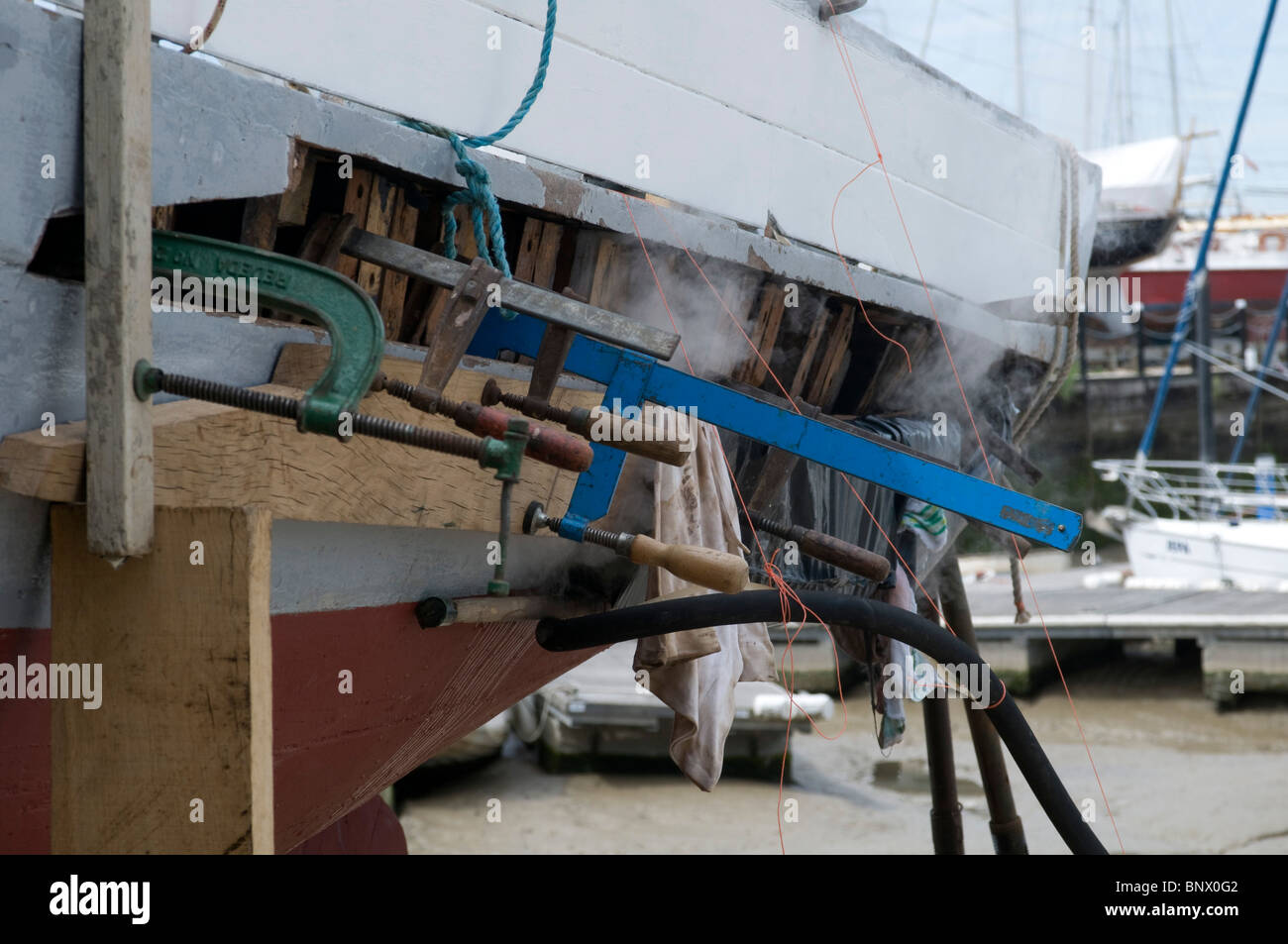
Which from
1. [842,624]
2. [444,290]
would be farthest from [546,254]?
[842,624]

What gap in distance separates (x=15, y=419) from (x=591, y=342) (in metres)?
1.18

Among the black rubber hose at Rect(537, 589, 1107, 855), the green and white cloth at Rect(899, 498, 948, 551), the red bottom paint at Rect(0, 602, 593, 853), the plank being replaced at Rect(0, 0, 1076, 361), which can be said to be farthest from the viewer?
the green and white cloth at Rect(899, 498, 948, 551)

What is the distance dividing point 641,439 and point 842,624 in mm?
892

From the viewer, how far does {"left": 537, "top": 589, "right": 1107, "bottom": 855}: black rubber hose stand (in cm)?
232

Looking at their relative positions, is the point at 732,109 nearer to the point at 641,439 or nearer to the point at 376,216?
the point at 376,216

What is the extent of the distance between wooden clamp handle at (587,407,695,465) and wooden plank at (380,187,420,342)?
0.65m

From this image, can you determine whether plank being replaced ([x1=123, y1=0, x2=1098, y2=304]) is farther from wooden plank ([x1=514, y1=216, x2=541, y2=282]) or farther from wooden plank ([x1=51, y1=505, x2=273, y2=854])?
wooden plank ([x1=51, y1=505, x2=273, y2=854])

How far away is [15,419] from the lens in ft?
5.46

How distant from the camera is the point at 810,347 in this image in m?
3.56

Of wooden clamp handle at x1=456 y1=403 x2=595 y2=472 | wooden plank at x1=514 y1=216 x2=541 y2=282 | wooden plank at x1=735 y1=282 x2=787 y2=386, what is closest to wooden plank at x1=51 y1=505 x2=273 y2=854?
wooden clamp handle at x1=456 y1=403 x2=595 y2=472

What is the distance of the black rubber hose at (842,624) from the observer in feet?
7.62

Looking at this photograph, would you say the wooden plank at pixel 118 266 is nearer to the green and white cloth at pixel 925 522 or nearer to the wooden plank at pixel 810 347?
the wooden plank at pixel 810 347

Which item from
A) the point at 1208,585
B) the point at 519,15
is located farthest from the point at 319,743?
the point at 1208,585

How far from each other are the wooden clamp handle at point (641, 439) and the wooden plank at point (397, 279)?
652mm
